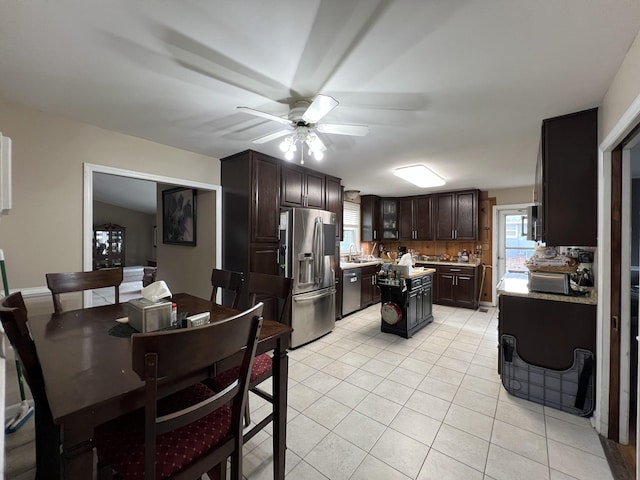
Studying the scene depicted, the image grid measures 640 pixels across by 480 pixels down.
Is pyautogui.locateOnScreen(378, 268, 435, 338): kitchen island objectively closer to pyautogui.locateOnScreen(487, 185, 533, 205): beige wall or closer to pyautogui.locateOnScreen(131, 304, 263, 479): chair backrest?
pyautogui.locateOnScreen(487, 185, 533, 205): beige wall

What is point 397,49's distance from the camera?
1343mm

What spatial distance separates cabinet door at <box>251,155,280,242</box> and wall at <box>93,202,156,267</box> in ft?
29.6

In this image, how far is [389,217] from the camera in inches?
235

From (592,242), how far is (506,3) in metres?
1.79

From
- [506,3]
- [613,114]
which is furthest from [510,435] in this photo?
[506,3]

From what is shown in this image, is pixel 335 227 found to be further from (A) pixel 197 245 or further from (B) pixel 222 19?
(B) pixel 222 19

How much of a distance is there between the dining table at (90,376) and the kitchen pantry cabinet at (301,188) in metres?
1.97

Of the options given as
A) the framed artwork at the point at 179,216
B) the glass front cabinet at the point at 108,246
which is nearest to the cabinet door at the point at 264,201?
the framed artwork at the point at 179,216

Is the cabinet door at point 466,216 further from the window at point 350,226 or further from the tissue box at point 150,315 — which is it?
the tissue box at point 150,315

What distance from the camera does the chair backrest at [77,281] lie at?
1.83m

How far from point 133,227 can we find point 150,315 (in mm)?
10577

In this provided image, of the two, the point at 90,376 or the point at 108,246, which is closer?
the point at 90,376

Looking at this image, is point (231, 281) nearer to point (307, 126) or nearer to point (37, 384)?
point (37, 384)

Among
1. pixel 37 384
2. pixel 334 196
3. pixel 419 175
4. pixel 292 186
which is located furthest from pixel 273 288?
pixel 419 175
